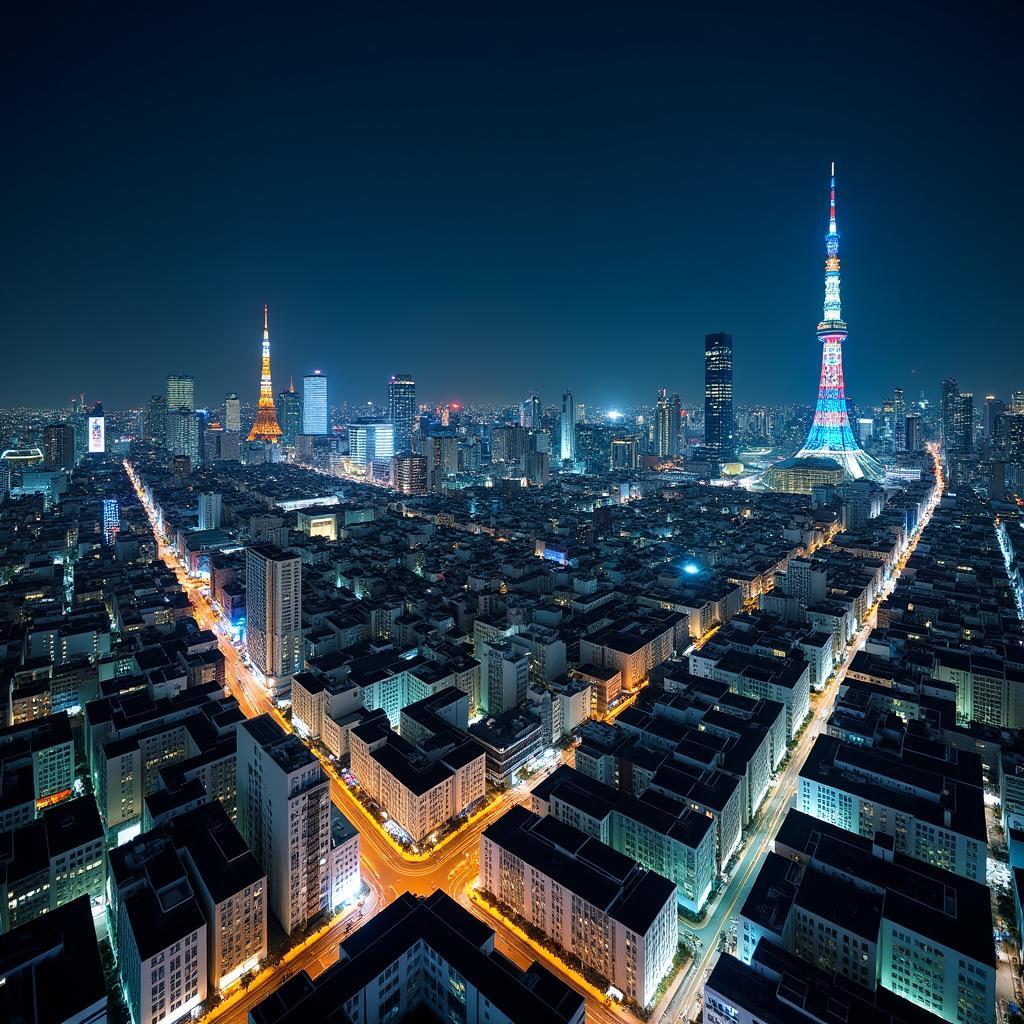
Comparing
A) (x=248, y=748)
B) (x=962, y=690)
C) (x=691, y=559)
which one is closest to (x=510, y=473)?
(x=691, y=559)

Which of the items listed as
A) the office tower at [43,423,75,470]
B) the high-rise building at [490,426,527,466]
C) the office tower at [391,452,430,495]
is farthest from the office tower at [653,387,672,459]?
the office tower at [43,423,75,470]

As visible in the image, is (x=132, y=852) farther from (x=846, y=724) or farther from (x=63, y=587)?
(x=63, y=587)

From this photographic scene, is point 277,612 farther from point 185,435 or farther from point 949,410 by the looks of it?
point 949,410

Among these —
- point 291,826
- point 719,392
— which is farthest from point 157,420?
point 291,826

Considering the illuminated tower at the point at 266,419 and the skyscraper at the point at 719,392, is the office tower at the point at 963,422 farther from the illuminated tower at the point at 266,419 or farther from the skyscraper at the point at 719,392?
the illuminated tower at the point at 266,419

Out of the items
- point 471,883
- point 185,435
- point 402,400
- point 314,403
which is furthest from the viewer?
point 314,403
